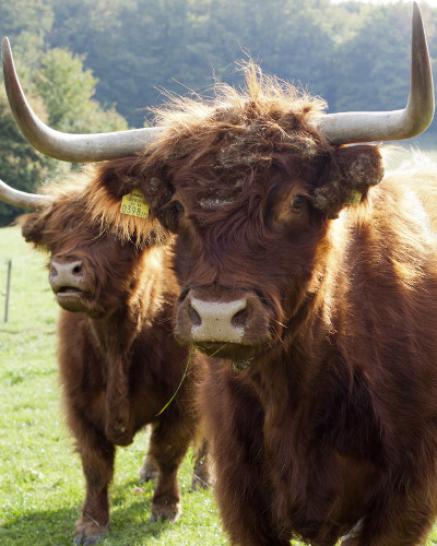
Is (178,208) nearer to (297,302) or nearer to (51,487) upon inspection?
(297,302)

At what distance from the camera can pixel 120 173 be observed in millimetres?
3830

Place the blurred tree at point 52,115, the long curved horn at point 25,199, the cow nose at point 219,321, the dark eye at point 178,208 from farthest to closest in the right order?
1. the blurred tree at point 52,115
2. the long curved horn at point 25,199
3. the dark eye at point 178,208
4. the cow nose at point 219,321

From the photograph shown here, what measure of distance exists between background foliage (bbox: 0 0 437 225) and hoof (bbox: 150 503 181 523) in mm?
29367

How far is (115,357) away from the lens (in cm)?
555

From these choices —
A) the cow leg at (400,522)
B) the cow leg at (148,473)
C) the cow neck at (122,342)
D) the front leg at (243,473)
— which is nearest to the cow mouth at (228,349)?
the front leg at (243,473)

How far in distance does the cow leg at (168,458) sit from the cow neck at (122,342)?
348 mm

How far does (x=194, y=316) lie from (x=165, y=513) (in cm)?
338

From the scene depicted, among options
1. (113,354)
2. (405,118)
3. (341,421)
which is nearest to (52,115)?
(113,354)

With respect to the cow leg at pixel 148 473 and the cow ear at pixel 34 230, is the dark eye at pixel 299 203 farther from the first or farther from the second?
the cow leg at pixel 148 473

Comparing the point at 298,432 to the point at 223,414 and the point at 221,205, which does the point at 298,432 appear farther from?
the point at 221,205

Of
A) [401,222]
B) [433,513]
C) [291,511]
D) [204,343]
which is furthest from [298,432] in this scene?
[401,222]

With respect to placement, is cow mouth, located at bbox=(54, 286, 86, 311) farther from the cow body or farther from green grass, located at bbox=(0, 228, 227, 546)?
the cow body

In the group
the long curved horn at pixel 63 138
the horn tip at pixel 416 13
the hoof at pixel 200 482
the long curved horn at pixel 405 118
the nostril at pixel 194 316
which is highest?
the horn tip at pixel 416 13

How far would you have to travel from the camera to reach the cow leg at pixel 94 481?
5.58m
